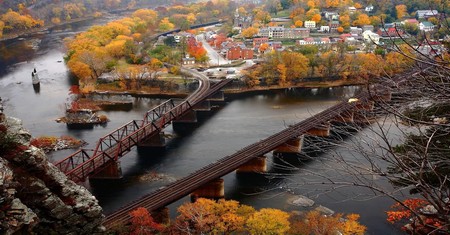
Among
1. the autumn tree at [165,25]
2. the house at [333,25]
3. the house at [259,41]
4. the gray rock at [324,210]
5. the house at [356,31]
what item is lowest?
the gray rock at [324,210]

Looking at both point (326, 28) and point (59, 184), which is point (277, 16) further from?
point (59, 184)

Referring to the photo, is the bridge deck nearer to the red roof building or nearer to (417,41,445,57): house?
(417,41,445,57): house

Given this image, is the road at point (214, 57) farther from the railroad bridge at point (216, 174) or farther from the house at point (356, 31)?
the railroad bridge at point (216, 174)

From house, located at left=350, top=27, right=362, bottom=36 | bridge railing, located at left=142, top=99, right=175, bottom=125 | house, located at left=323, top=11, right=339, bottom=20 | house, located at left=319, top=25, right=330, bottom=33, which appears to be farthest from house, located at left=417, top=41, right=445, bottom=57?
house, located at left=323, top=11, right=339, bottom=20

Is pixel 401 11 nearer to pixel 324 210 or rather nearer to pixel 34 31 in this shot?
pixel 324 210

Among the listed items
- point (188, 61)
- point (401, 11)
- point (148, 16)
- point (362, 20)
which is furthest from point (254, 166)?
point (148, 16)

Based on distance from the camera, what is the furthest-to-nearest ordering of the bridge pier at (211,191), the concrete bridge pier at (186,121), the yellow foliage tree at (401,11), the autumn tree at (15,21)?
the autumn tree at (15,21) → the yellow foliage tree at (401,11) → the concrete bridge pier at (186,121) → the bridge pier at (211,191)

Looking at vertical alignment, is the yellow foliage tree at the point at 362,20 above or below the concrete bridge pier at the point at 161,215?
above

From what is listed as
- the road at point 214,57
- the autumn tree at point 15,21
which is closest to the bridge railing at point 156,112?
the road at point 214,57
